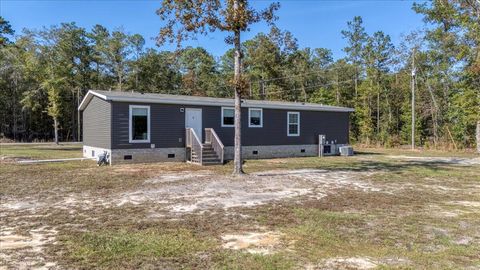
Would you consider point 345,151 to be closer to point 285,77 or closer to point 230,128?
point 230,128

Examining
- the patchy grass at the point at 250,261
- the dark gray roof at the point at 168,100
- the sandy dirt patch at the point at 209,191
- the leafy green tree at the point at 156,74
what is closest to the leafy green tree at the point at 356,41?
the dark gray roof at the point at 168,100

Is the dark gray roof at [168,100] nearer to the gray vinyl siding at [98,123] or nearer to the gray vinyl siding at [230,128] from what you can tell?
the gray vinyl siding at [230,128]

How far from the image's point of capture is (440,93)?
29547mm

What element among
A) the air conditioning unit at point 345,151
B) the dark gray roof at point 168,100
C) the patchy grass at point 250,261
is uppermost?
the dark gray roof at point 168,100

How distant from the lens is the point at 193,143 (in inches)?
556

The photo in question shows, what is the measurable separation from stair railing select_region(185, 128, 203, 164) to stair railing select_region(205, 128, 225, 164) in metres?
0.77

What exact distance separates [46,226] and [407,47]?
101 ft

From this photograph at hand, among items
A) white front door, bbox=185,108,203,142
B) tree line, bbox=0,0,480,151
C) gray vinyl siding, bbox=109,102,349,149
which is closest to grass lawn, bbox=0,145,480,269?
gray vinyl siding, bbox=109,102,349,149

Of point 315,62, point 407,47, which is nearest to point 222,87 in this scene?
point 315,62

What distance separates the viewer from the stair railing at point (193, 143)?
1354 cm

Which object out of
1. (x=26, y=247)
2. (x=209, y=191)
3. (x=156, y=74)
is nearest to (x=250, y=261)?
(x=26, y=247)

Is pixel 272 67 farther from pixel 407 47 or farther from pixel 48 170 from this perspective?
pixel 48 170

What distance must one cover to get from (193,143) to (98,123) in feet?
13.9

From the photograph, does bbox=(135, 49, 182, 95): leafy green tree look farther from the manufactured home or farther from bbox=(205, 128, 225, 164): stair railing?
bbox=(205, 128, 225, 164): stair railing
